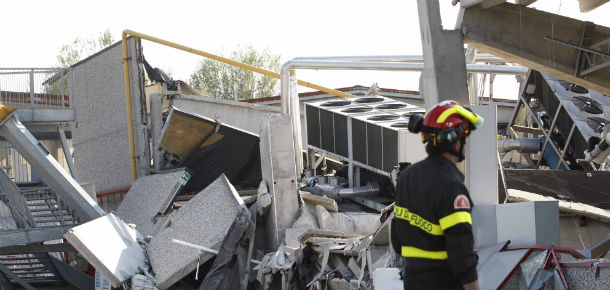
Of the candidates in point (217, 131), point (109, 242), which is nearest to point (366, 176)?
point (217, 131)

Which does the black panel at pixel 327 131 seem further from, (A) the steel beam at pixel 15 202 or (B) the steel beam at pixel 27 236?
(A) the steel beam at pixel 15 202

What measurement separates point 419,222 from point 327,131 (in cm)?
942

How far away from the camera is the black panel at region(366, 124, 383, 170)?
37.3 ft

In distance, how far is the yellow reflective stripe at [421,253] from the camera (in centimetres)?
370

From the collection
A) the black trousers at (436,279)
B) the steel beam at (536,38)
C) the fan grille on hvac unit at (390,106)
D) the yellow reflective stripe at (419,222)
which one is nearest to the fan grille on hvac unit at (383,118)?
the fan grille on hvac unit at (390,106)

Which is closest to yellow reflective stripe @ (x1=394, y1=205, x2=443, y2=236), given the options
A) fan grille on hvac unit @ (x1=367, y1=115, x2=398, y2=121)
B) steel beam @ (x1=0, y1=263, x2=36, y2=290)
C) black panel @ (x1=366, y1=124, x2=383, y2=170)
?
black panel @ (x1=366, y1=124, x2=383, y2=170)

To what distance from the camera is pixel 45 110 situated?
13.0 metres

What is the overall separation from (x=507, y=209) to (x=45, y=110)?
31.1 ft

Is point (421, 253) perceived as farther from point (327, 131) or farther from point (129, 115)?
point (129, 115)

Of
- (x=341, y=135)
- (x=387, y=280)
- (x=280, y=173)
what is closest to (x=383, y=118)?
(x=341, y=135)

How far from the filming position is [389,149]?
36.2 ft

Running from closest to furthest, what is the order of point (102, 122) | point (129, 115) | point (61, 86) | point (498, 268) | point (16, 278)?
Answer: point (498, 268)
point (16, 278)
point (61, 86)
point (129, 115)
point (102, 122)

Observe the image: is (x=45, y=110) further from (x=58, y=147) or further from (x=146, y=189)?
(x=58, y=147)

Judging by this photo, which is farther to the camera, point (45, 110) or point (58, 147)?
point (58, 147)
